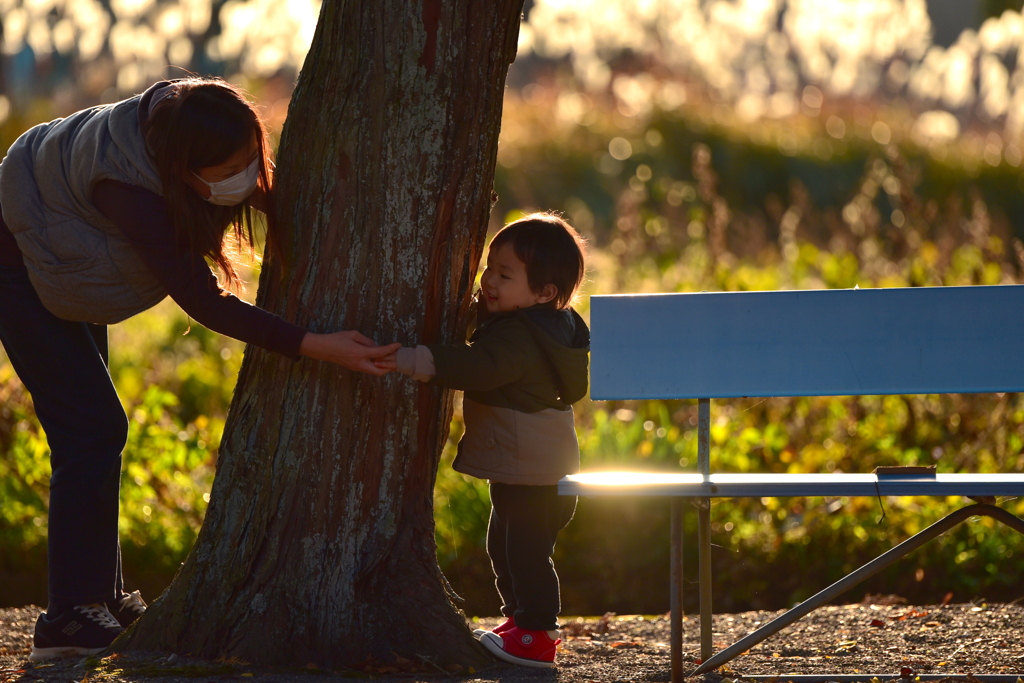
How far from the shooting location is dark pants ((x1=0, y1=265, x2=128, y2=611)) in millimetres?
2814

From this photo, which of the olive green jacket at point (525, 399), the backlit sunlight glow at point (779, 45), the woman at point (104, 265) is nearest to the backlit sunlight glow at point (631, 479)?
the olive green jacket at point (525, 399)

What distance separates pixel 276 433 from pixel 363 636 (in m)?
0.58

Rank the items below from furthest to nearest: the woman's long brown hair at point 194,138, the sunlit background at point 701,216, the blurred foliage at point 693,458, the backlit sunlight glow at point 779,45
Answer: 1. the backlit sunlight glow at point 779,45
2. the sunlit background at point 701,216
3. the blurred foliage at point 693,458
4. the woman's long brown hair at point 194,138

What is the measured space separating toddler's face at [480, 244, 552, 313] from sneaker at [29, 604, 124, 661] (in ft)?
4.64

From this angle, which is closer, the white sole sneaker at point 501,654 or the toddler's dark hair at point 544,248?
the white sole sneaker at point 501,654

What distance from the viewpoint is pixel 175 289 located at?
2.53 meters

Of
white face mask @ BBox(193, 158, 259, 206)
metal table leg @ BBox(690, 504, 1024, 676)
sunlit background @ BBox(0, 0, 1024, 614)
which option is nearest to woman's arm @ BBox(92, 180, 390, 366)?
white face mask @ BBox(193, 158, 259, 206)

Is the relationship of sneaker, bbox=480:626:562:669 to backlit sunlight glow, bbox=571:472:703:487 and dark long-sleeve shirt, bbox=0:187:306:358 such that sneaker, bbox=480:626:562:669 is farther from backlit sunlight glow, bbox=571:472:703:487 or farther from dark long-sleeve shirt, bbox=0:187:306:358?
dark long-sleeve shirt, bbox=0:187:306:358

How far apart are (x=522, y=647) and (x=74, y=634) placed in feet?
4.04

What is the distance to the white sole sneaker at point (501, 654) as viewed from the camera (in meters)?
2.84

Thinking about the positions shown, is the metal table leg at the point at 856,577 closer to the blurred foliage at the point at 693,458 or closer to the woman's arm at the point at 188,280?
the blurred foliage at the point at 693,458

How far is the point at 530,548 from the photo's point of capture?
2.89 metres

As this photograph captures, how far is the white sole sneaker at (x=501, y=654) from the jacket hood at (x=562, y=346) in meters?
0.70

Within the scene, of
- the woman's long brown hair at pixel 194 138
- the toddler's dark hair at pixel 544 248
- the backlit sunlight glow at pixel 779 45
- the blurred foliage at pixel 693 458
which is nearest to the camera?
the woman's long brown hair at pixel 194 138
